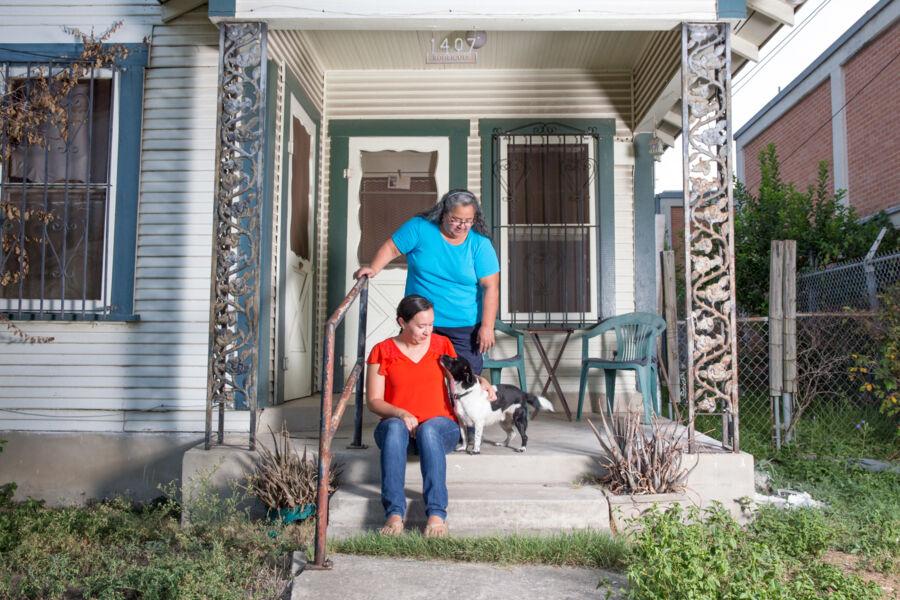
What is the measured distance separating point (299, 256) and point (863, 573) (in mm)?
4506

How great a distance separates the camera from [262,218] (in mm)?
5109

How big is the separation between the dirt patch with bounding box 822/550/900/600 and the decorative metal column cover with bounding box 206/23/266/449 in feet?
10.8

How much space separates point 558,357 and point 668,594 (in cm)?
387

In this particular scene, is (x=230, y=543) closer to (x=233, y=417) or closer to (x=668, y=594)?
(x=233, y=417)

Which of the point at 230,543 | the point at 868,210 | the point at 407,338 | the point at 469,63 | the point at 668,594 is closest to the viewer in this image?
the point at 668,594

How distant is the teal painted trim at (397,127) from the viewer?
23.0 feet

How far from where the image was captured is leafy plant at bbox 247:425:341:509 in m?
4.04

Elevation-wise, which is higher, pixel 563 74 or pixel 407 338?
pixel 563 74

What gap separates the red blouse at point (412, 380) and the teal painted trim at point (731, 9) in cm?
279

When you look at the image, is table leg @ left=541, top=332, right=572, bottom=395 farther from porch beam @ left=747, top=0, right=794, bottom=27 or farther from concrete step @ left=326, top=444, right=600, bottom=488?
porch beam @ left=747, top=0, right=794, bottom=27

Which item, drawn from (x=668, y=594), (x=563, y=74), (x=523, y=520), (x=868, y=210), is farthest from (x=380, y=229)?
(x=868, y=210)

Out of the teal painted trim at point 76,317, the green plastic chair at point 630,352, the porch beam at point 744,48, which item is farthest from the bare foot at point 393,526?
the porch beam at point 744,48

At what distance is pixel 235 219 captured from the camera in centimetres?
482

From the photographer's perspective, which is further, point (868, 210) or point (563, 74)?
point (868, 210)
